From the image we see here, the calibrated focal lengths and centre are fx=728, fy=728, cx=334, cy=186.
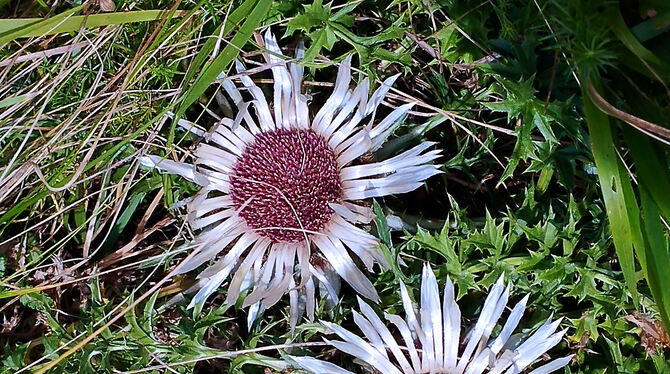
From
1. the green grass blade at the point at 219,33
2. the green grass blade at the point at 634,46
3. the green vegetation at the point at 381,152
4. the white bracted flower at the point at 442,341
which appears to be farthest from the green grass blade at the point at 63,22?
the green grass blade at the point at 634,46

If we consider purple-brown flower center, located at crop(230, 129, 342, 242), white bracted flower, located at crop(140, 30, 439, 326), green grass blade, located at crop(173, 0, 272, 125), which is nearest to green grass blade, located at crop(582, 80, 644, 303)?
white bracted flower, located at crop(140, 30, 439, 326)

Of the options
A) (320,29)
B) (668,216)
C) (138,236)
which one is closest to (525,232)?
(668,216)

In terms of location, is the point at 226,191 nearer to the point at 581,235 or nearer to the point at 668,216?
the point at 581,235

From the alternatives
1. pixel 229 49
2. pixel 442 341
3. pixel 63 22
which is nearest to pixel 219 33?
pixel 229 49

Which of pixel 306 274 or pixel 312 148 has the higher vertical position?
pixel 312 148

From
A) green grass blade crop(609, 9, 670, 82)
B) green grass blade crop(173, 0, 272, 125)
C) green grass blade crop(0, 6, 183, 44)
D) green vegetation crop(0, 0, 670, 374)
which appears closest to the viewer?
green grass blade crop(609, 9, 670, 82)

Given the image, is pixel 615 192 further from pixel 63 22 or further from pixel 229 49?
pixel 63 22

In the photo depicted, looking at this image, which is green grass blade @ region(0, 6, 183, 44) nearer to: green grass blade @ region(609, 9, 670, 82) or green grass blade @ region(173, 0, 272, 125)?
green grass blade @ region(173, 0, 272, 125)
